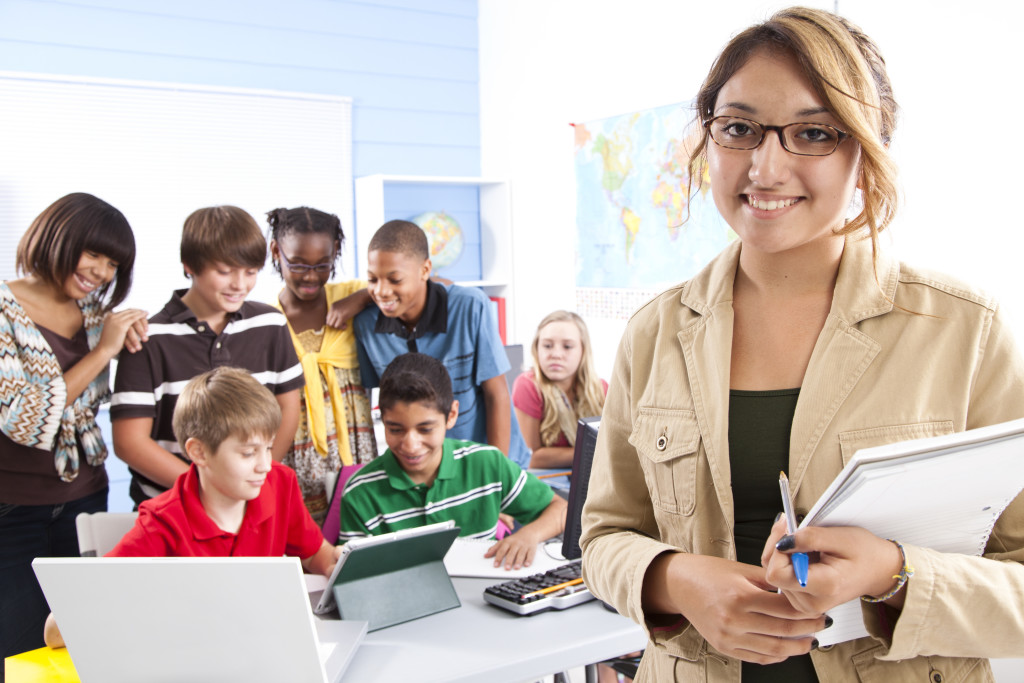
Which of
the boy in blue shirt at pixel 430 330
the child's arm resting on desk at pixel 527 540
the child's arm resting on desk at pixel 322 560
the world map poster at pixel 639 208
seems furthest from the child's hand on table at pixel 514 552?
the world map poster at pixel 639 208

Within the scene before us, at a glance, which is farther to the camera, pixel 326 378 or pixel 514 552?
pixel 326 378

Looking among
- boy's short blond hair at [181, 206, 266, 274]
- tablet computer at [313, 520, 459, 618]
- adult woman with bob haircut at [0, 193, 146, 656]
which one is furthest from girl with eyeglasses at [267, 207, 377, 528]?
tablet computer at [313, 520, 459, 618]

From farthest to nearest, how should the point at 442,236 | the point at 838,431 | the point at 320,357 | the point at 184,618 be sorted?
the point at 442,236 → the point at 320,357 → the point at 184,618 → the point at 838,431

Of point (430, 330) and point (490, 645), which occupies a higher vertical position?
point (430, 330)

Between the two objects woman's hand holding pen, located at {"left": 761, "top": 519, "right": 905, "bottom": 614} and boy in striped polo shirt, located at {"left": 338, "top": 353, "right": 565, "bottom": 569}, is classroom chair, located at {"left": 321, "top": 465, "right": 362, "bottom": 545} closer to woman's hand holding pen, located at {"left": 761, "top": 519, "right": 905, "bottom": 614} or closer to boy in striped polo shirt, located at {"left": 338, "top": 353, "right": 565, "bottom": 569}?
boy in striped polo shirt, located at {"left": 338, "top": 353, "right": 565, "bottom": 569}

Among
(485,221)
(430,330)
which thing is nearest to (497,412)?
(430,330)

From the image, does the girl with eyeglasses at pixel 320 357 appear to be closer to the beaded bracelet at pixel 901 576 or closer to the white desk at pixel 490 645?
the white desk at pixel 490 645

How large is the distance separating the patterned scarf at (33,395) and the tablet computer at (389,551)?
845mm

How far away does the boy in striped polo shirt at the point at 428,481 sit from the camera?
2.07m

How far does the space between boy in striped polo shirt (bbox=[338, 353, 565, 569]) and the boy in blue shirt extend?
24 centimetres

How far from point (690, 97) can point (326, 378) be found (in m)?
1.95

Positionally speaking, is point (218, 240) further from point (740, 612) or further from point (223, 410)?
point (740, 612)

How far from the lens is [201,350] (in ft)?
7.12

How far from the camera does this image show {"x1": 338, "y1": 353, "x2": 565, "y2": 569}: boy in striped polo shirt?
2.07 meters
